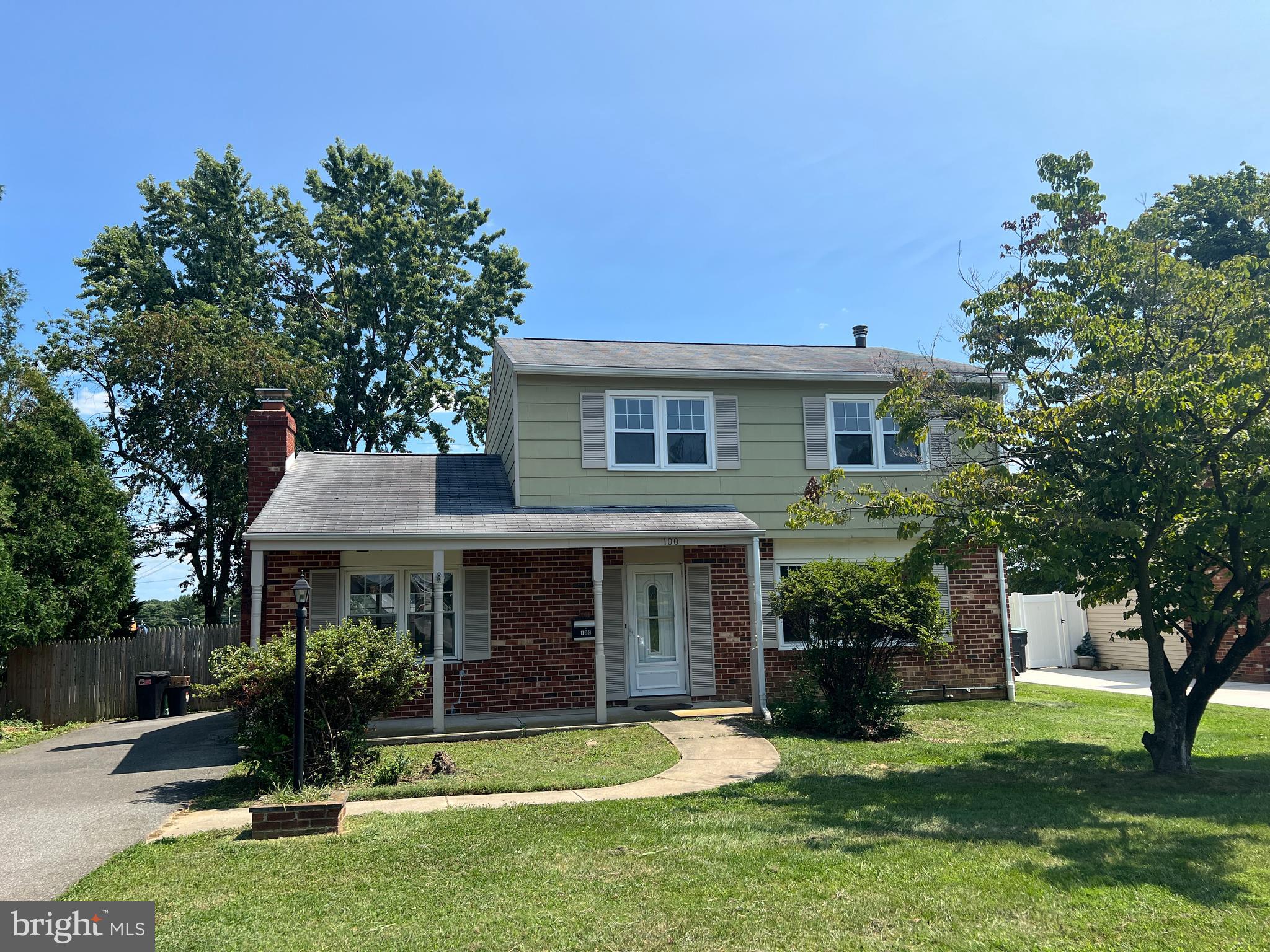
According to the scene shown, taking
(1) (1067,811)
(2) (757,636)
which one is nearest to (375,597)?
(2) (757,636)

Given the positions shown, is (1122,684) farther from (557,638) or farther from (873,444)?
(557,638)

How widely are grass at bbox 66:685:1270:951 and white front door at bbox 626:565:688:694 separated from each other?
5259mm

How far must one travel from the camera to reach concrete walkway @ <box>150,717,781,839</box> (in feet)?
24.7

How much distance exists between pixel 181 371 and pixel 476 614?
1314 cm

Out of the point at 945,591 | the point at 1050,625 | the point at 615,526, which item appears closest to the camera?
the point at 615,526

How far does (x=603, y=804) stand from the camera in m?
7.75

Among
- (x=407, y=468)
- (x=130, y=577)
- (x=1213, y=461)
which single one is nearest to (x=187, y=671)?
(x=130, y=577)

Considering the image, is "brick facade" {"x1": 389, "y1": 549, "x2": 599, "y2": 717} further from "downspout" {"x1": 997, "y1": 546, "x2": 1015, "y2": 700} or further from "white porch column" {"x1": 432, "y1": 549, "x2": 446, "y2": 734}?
"downspout" {"x1": 997, "y1": 546, "x2": 1015, "y2": 700}

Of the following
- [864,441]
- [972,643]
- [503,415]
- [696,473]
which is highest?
[503,415]

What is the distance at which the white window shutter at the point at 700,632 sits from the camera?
547 inches

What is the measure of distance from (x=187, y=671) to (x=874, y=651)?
13.0 metres

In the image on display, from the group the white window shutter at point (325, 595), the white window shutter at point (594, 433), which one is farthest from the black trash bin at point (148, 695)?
the white window shutter at point (594, 433)

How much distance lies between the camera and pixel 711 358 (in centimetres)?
1535

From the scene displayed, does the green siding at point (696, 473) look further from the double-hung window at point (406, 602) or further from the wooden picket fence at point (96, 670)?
the wooden picket fence at point (96, 670)
